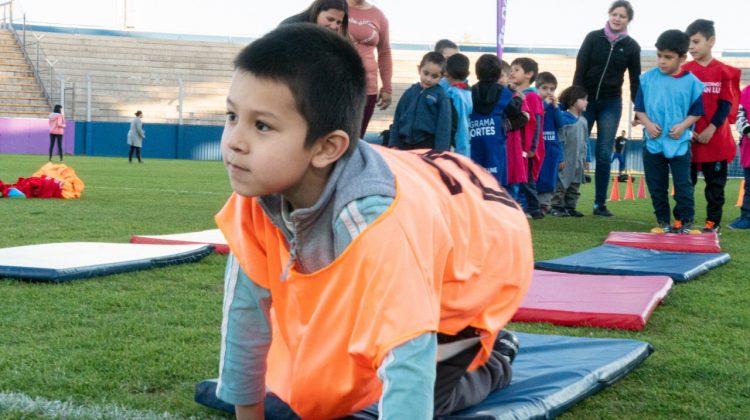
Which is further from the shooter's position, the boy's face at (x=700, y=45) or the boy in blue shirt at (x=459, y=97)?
the boy's face at (x=700, y=45)

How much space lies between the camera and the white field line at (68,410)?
7.96 ft

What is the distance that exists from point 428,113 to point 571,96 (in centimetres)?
328

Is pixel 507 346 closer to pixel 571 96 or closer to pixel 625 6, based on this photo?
pixel 625 6

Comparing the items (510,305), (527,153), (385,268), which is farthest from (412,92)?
(385,268)

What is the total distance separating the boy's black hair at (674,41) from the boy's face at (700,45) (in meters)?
0.69

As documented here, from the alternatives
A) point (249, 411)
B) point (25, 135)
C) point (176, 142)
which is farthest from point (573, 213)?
point (25, 135)

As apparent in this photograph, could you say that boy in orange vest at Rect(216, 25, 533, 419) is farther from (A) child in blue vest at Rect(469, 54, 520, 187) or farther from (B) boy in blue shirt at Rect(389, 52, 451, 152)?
(A) child in blue vest at Rect(469, 54, 520, 187)

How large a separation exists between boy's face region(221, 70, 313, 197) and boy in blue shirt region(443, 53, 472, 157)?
600cm

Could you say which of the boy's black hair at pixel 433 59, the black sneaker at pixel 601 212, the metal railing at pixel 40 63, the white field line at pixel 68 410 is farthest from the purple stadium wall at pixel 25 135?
the white field line at pixel 68 410

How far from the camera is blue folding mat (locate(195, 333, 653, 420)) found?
8.18 ft

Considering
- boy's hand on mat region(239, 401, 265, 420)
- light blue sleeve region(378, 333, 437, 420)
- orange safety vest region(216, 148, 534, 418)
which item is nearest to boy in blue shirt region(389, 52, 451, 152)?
orange safety vest region(216, 148, 534, 418)

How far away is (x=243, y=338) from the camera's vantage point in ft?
7.47

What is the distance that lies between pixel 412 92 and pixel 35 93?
27730mm

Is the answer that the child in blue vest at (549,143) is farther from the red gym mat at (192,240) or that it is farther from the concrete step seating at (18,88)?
the concrete step seating at (18,88)
